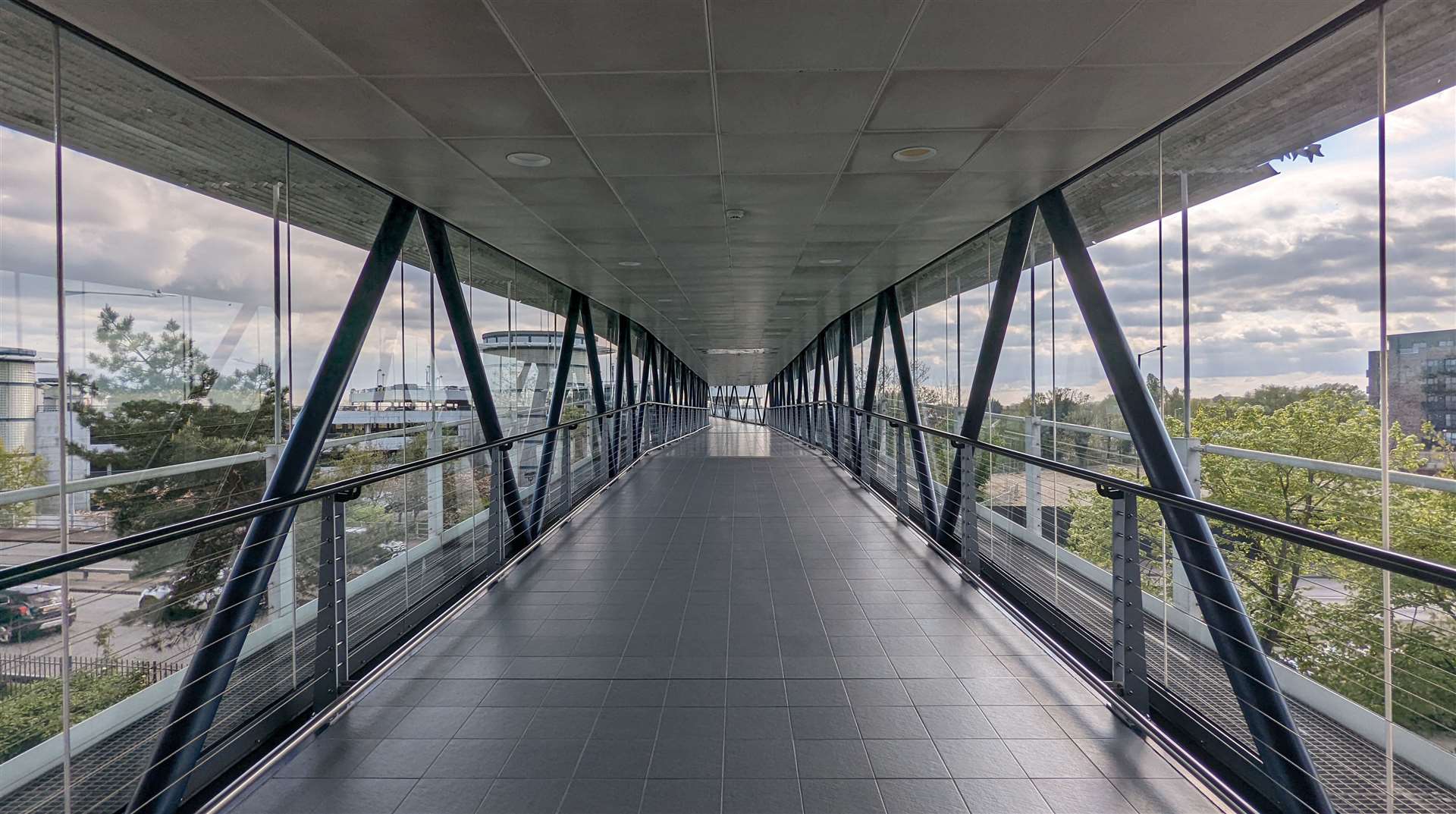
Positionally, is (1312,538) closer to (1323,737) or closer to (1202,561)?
(1202,561)

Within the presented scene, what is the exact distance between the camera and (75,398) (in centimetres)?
308

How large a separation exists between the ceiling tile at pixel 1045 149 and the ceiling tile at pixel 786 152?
0.74 metres

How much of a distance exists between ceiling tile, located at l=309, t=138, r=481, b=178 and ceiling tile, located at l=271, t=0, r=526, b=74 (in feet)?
2.60

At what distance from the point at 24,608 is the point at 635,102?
382 cm

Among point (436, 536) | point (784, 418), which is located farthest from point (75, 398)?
point (784, 418)

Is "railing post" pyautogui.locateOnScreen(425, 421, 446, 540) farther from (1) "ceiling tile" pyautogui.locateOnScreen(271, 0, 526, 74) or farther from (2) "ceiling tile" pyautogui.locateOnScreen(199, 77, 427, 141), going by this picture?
(1) "ceiling tile" pyautogui.locateOnScreen(271, 0, 526, 74)

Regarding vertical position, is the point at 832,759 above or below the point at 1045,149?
below

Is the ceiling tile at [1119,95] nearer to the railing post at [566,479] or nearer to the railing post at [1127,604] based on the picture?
the railing post at [1127,604]

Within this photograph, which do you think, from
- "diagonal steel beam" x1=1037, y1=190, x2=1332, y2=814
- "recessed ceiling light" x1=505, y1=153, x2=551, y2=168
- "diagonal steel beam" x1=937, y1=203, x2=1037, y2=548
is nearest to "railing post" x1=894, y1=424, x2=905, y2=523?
"diagonal steel beam" x1=937, y1=203, x2=1037, y2=548

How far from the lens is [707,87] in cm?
260

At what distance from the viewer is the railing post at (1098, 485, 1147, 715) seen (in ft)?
7.82

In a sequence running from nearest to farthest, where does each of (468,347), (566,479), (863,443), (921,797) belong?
(921,797) → (468,347) → (566,479) → (863,443)

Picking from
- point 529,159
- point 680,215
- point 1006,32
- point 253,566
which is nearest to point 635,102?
point 529,159

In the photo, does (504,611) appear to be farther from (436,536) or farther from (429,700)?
(436,536)
